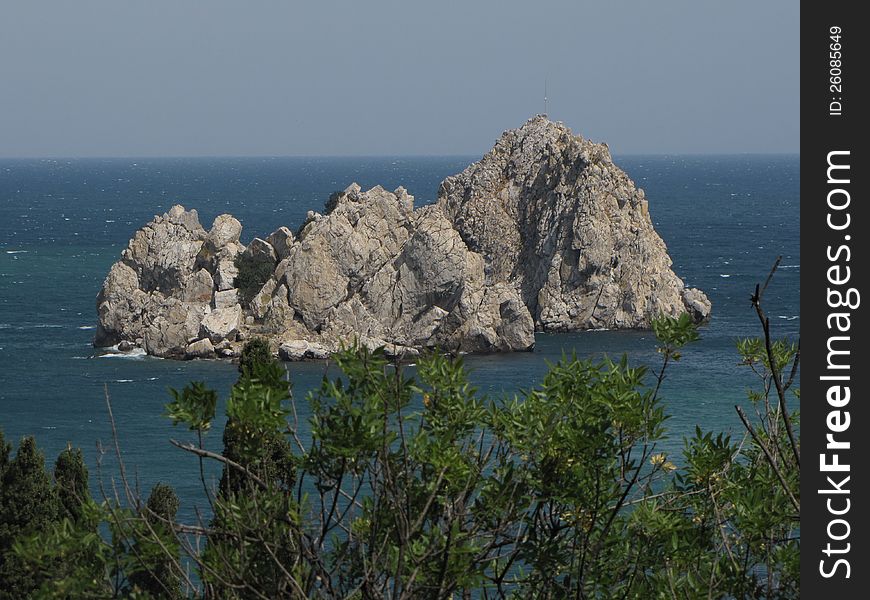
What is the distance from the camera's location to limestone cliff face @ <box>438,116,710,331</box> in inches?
2697

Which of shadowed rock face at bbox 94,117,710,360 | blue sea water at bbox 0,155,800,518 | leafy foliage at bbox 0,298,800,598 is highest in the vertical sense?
leafy foliage at bbox 0,298,800,598

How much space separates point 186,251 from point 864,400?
196 ft

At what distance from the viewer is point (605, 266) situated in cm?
6888

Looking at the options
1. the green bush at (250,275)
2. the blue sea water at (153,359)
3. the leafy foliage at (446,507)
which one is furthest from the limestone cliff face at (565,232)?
the leafy foliage at (446,507)

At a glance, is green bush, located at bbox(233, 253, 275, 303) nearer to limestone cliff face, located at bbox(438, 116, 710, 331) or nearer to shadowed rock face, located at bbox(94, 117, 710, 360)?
shadowed rock face, located at bbox(94, 117, 710, 360)

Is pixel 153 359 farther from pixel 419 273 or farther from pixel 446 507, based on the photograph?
pixel 446 507

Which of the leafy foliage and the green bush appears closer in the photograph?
the leafy foliage

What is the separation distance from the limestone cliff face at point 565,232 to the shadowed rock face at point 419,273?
8 centimetres

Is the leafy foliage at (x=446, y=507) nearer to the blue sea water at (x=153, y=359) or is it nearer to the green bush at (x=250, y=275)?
the blue sea water at (x=153, y=359)

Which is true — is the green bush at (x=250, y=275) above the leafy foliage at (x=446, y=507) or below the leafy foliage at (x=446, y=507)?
below

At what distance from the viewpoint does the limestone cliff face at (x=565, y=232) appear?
225ft

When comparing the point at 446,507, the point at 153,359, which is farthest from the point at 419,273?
the point at 446,507

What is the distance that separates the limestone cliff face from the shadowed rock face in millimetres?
84

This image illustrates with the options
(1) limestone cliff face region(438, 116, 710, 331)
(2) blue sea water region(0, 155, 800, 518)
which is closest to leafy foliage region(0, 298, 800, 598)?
(2) blue sea water region(0, 155, 800, 518)
